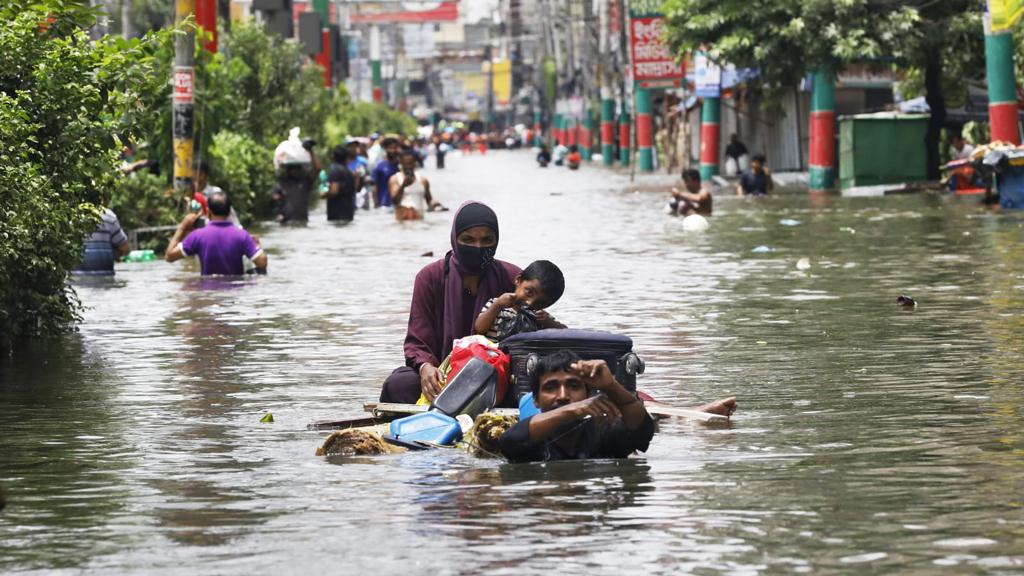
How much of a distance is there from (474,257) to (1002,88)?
2794 cm

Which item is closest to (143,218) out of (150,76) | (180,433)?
(150,76)

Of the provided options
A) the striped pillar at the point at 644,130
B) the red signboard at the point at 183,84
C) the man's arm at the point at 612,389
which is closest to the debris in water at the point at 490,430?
the man's arm at the point at 612,389

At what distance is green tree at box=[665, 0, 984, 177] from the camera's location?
4288 cm

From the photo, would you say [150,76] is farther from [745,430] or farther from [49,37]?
[745,430]

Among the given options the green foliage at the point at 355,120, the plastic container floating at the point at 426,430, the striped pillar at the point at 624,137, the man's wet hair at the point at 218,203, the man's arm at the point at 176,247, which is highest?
the green foliage at the point at 355,120

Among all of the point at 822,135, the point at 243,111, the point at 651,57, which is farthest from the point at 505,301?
the point at 651,57

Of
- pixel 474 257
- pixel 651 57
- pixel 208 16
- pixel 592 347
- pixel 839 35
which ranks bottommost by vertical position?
pixel 592 347

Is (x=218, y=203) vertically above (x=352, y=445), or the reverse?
(x=218, y=203)

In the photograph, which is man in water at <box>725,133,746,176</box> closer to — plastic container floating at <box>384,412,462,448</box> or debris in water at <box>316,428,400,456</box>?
plastic container floating at <box>384,412,462,448</box>

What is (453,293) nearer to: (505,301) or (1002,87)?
(505,301)

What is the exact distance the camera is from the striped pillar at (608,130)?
93.4 meters

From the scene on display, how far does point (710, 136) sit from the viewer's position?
6019cm

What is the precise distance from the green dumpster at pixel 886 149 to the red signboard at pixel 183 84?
63.0 ft

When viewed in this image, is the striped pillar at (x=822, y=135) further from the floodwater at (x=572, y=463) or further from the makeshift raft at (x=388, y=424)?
the makeshift raft at (x=388, y=424)
